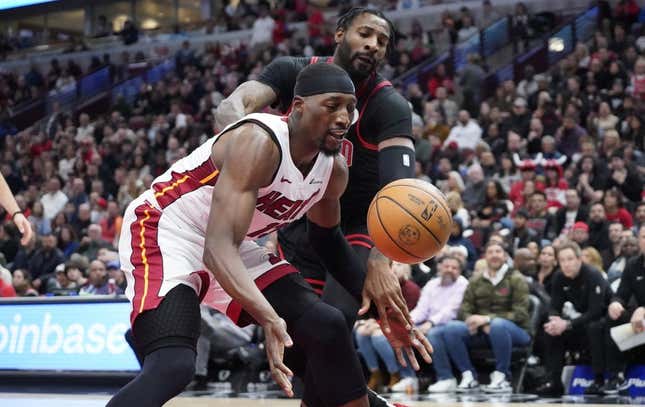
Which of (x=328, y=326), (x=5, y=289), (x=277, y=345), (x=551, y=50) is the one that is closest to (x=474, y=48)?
(x=551, y=50)

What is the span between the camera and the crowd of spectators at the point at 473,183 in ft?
28.0

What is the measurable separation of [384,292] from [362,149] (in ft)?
2.89

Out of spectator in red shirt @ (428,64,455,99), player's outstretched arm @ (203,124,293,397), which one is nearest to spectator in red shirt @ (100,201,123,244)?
spectator in red shirt @ (428,64,455,99)

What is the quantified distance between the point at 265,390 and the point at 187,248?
5.60m

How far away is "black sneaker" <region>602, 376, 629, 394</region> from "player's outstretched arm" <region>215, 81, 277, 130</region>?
181 inches

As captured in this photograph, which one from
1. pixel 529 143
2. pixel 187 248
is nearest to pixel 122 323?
pixel 187 248

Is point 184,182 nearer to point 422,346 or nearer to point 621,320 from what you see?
point 422,346

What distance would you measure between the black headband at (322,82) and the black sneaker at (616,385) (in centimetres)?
514

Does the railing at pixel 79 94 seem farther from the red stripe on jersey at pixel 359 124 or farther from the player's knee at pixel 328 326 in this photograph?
the player's knee at pixel 328 326

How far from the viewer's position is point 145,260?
3.79 m

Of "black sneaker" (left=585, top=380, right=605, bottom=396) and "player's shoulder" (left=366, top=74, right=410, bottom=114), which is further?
"black sneaker" (left=585, top=380, right=605, bottom=396)

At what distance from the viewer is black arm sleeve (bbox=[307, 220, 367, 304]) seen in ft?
14.0

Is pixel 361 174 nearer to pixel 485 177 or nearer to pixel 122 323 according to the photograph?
pixel 122 323

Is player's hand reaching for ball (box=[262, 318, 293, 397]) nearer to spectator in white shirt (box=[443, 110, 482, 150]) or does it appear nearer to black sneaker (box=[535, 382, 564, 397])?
black sneaker (box=[535, 382, 564, 397])
